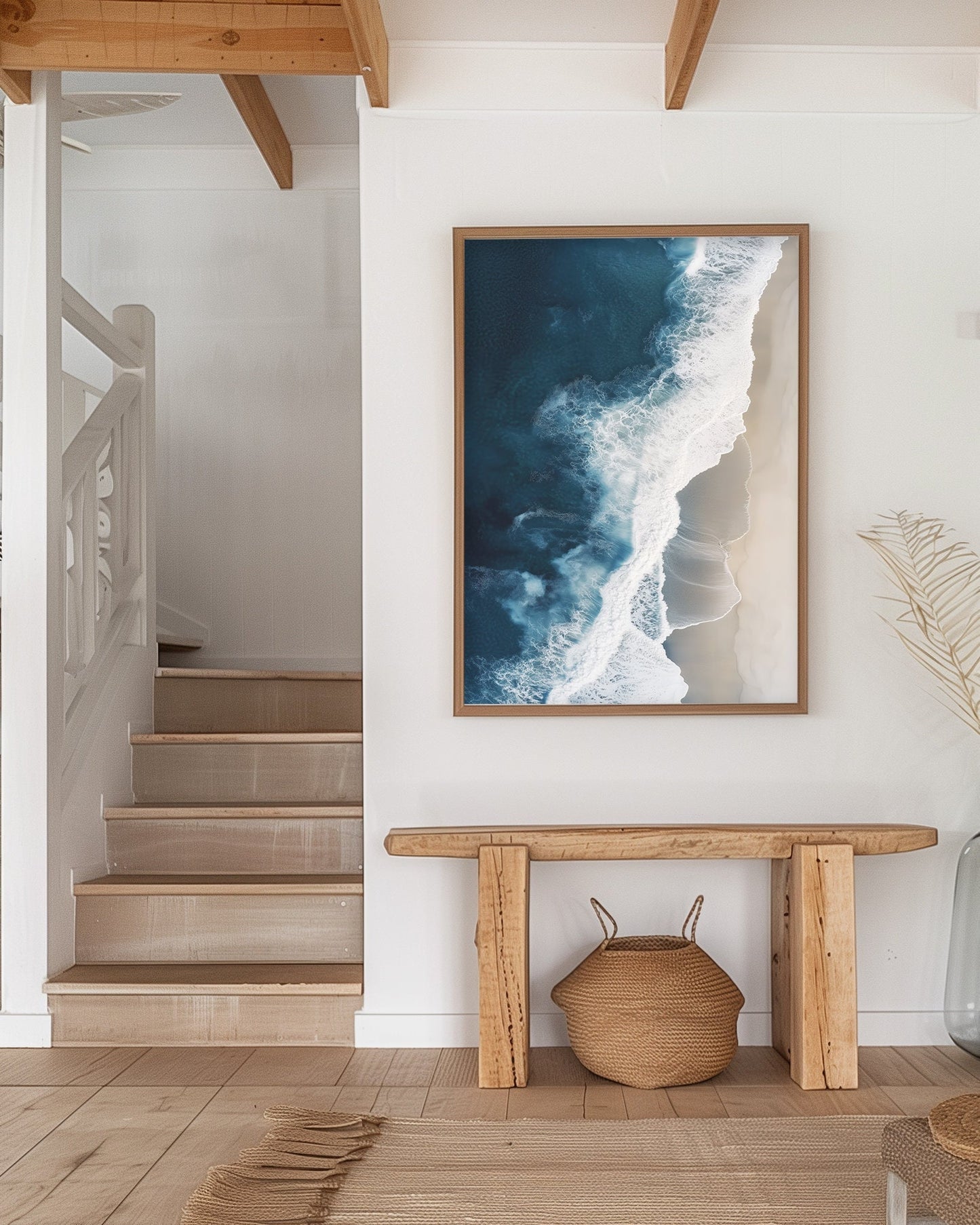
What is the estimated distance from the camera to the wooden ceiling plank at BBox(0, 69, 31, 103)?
3.10m

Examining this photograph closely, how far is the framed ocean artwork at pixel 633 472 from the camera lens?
3.12 meters

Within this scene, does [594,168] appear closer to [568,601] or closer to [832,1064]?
[568,601]

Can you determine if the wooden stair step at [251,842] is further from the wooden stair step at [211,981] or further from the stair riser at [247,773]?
the wooden stair step at [211,981]

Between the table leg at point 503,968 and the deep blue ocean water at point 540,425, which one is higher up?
the deep blue ocean water at point 540,425

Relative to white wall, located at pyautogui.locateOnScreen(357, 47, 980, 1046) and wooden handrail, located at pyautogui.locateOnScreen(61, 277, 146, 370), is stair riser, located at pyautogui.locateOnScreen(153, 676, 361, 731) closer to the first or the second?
white wall, located at pyautogui.locateOnScreen(357, 47, 980, 1046)

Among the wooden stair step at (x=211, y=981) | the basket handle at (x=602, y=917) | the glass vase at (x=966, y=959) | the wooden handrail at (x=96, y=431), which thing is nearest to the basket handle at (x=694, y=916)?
the basket handle at (x=602, y=917)

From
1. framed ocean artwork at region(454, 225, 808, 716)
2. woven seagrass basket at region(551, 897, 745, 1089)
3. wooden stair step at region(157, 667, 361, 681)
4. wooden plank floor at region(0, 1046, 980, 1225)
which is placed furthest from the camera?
wooden stair step at region(157, 667, 361, 681)

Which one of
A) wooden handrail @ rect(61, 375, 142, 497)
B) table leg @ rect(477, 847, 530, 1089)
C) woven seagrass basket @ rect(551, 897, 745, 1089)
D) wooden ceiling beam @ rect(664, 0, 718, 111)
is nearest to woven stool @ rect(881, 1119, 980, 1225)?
woven seagrass basket @ rect(551, 897, 745, 1089)

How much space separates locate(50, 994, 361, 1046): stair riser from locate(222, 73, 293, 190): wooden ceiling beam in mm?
2740

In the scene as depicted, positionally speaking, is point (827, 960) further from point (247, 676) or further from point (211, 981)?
point (247, 676)

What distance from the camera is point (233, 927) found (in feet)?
10.6

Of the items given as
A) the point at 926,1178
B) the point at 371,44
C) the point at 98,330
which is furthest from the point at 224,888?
the point at 371,44

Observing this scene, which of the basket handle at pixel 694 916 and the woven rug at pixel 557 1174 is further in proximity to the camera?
the basket handle at pixel 694 916

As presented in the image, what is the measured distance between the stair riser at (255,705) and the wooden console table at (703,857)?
4.35 feet
